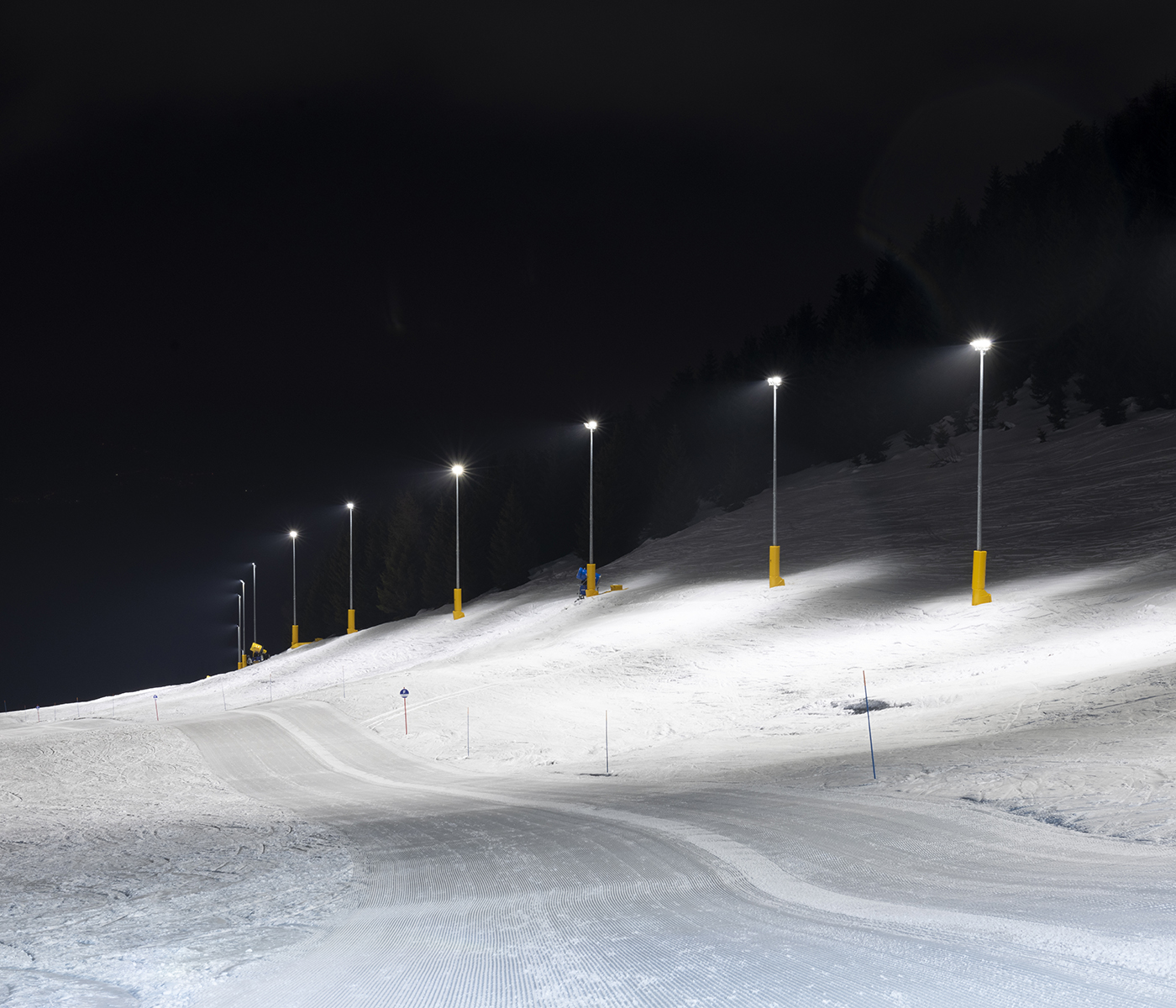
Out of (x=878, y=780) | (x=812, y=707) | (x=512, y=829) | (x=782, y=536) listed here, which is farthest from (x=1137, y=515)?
(x=512, y=829)

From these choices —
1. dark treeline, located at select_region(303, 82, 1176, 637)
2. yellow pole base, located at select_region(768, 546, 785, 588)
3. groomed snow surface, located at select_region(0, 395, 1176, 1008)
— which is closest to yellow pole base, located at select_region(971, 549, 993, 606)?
groomed snow surface, located at select_region(0, 395, 1176, 1008)

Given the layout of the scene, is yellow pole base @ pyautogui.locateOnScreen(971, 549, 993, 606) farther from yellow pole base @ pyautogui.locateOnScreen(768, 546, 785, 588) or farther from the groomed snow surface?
yellow pole base @ pyautogui.locateOnScreen(768, 546, 785, 588)

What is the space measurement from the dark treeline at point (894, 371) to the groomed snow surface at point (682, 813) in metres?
17.3

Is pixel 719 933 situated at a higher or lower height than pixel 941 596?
lower

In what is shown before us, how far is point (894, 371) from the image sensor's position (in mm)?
63281

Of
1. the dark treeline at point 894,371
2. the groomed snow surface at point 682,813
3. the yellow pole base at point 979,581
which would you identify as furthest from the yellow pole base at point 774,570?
the dark treeline at point 894,371

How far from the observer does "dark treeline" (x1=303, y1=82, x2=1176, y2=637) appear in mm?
49000

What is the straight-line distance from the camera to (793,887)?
722 cm

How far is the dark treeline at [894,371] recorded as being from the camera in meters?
49.0

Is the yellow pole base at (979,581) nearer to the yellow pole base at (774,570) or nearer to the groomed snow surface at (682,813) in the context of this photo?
the groomed snow surface at (682,813)

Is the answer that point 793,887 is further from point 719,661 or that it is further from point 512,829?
point 719,661

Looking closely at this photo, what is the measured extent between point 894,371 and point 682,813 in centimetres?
5669

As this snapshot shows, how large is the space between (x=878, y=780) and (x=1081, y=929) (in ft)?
22.7


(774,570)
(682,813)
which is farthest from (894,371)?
(682,813)
